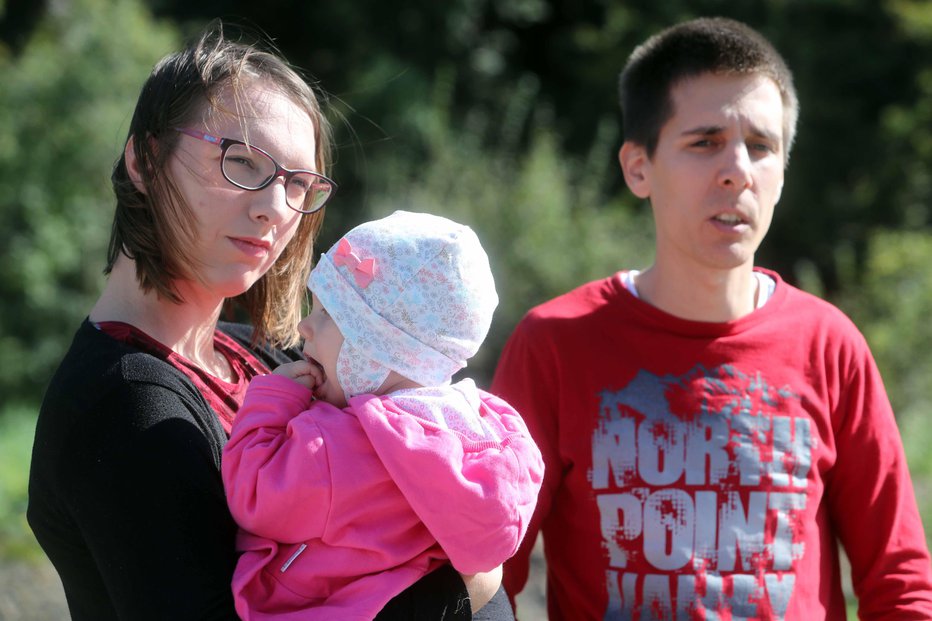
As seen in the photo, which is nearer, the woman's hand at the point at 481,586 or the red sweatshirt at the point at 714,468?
the woman's hand at the point at 481,586

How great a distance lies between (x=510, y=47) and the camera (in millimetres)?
13344

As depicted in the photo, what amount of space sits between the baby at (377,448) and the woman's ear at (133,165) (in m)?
0.42

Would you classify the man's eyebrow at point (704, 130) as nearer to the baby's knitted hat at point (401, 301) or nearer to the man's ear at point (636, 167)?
the man's ear at point (636, 167)

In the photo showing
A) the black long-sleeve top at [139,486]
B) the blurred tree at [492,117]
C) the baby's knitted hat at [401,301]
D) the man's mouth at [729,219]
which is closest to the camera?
the black long-sleeve top at [139,486]

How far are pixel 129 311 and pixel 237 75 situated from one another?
512 millimetres

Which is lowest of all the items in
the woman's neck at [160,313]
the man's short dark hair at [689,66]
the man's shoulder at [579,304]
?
the man's shoulder at [579,304]

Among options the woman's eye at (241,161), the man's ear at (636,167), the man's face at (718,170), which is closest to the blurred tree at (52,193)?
the man's ear at (636,167)

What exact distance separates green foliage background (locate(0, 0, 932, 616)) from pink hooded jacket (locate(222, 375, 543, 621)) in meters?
4.11

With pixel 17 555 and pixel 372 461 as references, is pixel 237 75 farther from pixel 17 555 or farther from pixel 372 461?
pixel 17 555

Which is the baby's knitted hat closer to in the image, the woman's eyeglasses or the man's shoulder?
the woman's eyeglasses

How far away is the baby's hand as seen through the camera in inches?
77.8

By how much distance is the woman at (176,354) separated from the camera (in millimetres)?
1821

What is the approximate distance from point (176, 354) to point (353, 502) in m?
0.49

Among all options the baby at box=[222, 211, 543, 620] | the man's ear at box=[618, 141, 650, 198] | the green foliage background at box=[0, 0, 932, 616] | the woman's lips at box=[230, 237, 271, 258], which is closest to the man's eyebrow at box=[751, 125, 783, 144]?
the man's ear at box=[618, 141, 650, 198]
